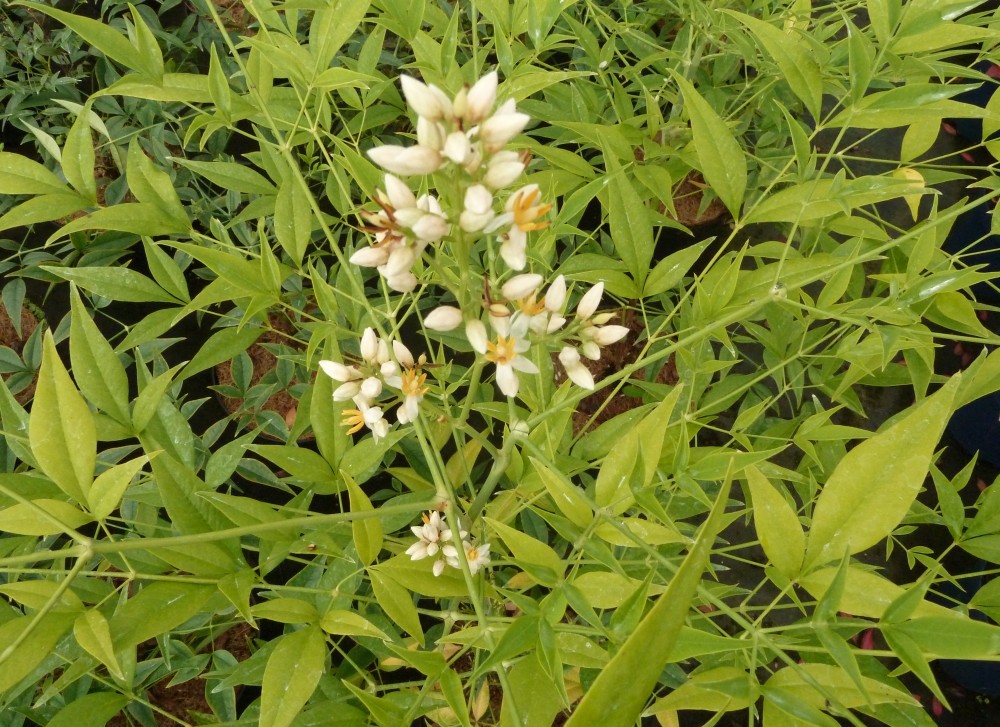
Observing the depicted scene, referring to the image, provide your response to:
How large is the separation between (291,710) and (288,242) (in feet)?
1.82

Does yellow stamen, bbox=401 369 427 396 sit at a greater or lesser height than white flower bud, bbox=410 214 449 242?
lesser

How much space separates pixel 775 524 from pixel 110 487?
605mm

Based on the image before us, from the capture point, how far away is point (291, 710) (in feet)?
2.03

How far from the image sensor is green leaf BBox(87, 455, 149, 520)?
1.91 ft

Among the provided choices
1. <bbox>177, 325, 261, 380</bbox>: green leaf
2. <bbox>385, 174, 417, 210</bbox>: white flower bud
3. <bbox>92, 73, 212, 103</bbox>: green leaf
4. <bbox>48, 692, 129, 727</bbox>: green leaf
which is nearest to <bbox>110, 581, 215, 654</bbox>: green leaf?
<bbox>48, 692, 129, 727</bbox>: green leaf

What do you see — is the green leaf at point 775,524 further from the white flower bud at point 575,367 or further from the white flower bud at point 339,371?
the white flower bud at point 339,371

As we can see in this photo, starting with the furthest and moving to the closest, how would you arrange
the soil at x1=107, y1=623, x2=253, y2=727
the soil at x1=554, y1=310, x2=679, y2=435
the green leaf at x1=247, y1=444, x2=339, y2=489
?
the soil at x1=554, y1=310, x2=679, y2=435, the soil at x1=107, y1=623, x2=253, y2=727, the green leaf at x1=247, y1=444, x2=339, y2=489

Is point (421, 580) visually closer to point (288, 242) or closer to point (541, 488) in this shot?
point (541, 488)

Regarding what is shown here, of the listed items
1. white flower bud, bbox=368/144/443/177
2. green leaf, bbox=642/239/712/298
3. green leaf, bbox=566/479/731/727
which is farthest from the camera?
green leaf, bbox=642/239/712/298

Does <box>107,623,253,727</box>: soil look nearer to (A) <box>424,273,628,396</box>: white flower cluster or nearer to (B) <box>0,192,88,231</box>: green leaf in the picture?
(B) <box>0,192,88,231</box>: green leaf

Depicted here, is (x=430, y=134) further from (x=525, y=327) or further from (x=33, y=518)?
(x=33, y=518)

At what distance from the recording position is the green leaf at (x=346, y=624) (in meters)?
0.68

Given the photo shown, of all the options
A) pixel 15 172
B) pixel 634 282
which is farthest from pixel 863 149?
pixel 15 172

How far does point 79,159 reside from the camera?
849mm
